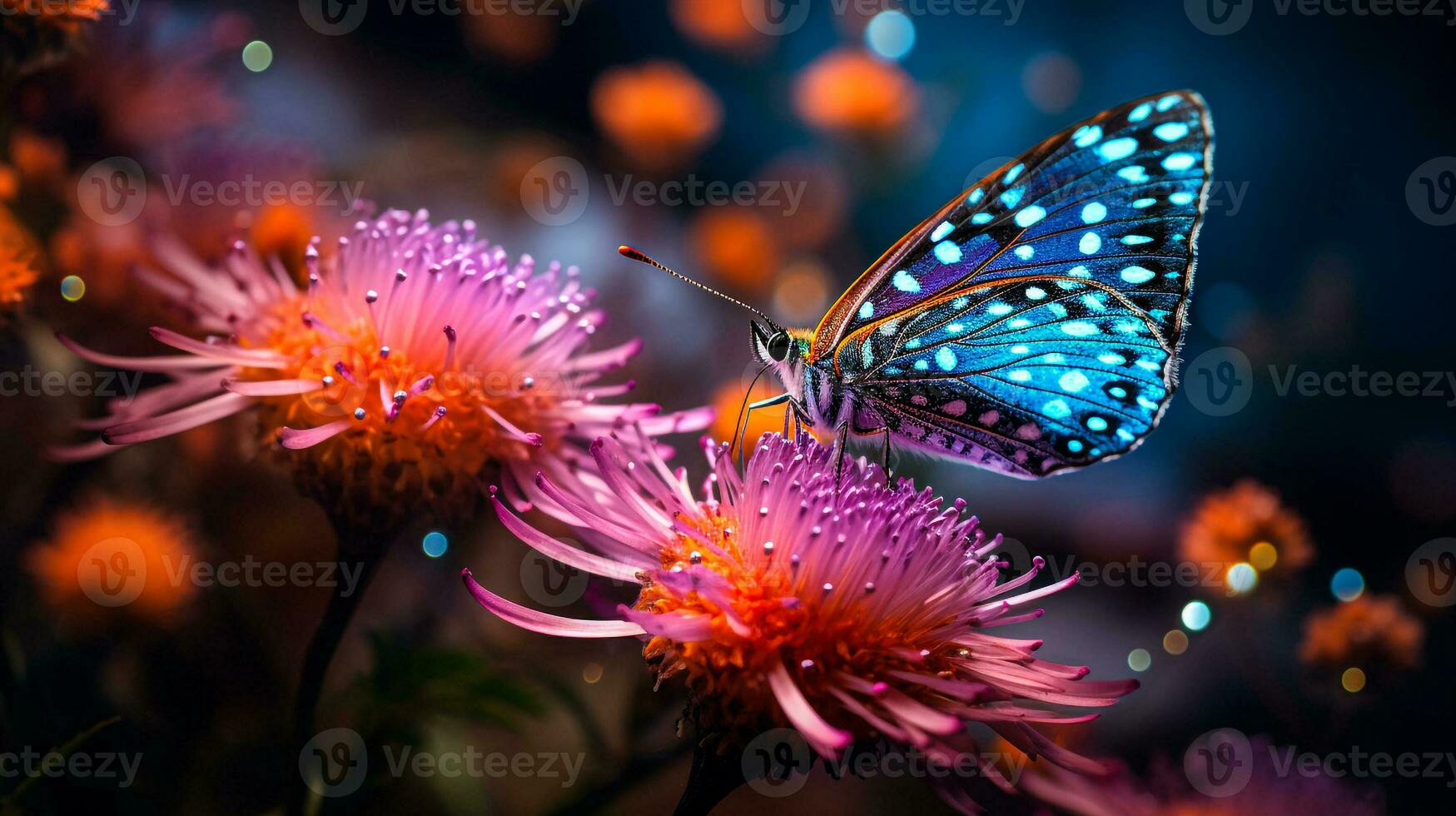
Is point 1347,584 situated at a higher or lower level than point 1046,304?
lower

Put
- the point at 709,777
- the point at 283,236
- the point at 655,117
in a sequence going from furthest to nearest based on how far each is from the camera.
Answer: the point at 655,117, the point at 283,236, the point at 709,777

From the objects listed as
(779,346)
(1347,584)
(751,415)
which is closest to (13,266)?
(779,346)

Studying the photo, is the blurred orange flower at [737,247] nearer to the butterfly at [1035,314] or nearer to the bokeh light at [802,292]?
the bokeh light at [802,292]

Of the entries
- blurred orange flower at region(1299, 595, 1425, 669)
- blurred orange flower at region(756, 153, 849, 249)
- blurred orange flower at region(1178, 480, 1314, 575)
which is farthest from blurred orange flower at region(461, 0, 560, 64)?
blurred orange flower at region(1299, 595, 1425, 669)

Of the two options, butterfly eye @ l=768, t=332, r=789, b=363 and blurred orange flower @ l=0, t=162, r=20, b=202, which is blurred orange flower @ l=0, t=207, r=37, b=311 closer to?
blurred orange flower @ l=0, t=162, r=20, b=202

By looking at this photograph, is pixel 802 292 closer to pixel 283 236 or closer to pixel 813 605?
pixel 283 236
